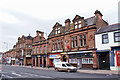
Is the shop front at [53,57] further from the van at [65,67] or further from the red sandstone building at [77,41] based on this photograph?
the van at [65,67]

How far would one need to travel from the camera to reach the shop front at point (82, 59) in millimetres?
26472

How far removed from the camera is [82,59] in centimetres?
2794

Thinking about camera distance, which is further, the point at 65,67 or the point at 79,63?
the point at 79,63

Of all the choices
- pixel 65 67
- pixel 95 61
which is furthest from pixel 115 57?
pixel 65 67

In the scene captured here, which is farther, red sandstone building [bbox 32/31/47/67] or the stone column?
red sandstone building [bbox 32/31/47/67]

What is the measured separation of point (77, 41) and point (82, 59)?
4290 mm

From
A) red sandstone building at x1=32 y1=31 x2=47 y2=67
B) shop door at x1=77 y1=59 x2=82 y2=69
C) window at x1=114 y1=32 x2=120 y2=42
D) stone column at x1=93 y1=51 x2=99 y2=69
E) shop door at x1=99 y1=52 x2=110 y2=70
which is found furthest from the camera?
red sandstone building at x1=32 y1=31 x2=47 y2=67

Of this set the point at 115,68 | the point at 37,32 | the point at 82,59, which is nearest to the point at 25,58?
the point at 37,32

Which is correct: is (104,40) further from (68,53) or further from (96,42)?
(68,53)

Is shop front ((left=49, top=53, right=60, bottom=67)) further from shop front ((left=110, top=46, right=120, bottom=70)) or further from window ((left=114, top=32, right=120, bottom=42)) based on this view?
window ((left=114, top=32, right=120, bottom=42))

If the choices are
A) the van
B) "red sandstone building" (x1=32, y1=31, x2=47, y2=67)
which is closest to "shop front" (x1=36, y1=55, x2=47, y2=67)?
"red sandstone building" (x1=32, y1=31, x2=47, y2=67)

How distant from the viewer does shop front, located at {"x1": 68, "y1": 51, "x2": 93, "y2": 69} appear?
26472mm

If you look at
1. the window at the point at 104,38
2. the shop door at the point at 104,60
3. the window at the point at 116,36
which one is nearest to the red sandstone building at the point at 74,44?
the shop door at the point at 104,60

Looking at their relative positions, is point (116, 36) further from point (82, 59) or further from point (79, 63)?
point (79, 63)
